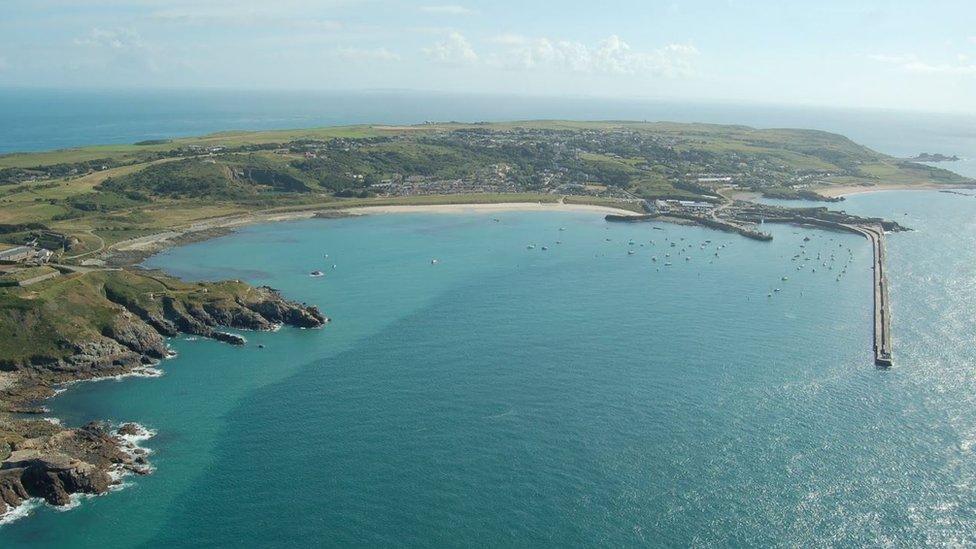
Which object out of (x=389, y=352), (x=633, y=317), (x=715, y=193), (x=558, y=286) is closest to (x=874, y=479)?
(x=633, y=317)

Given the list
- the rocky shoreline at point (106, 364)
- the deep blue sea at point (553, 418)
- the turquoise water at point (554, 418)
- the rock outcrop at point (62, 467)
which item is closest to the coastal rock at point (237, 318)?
the rocky shoreline at point (106, 364)

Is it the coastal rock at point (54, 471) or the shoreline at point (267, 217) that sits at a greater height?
the shoreline at point (267, 217)

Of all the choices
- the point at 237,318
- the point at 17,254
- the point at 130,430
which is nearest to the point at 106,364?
the point at 130,430

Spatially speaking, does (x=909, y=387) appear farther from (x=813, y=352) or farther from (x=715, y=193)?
(x=715, y=193)

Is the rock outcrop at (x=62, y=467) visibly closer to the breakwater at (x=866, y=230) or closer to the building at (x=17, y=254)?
the building at (x=17, y=254)

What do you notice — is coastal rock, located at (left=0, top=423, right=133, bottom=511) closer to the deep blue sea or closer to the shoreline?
the deep blue sea
